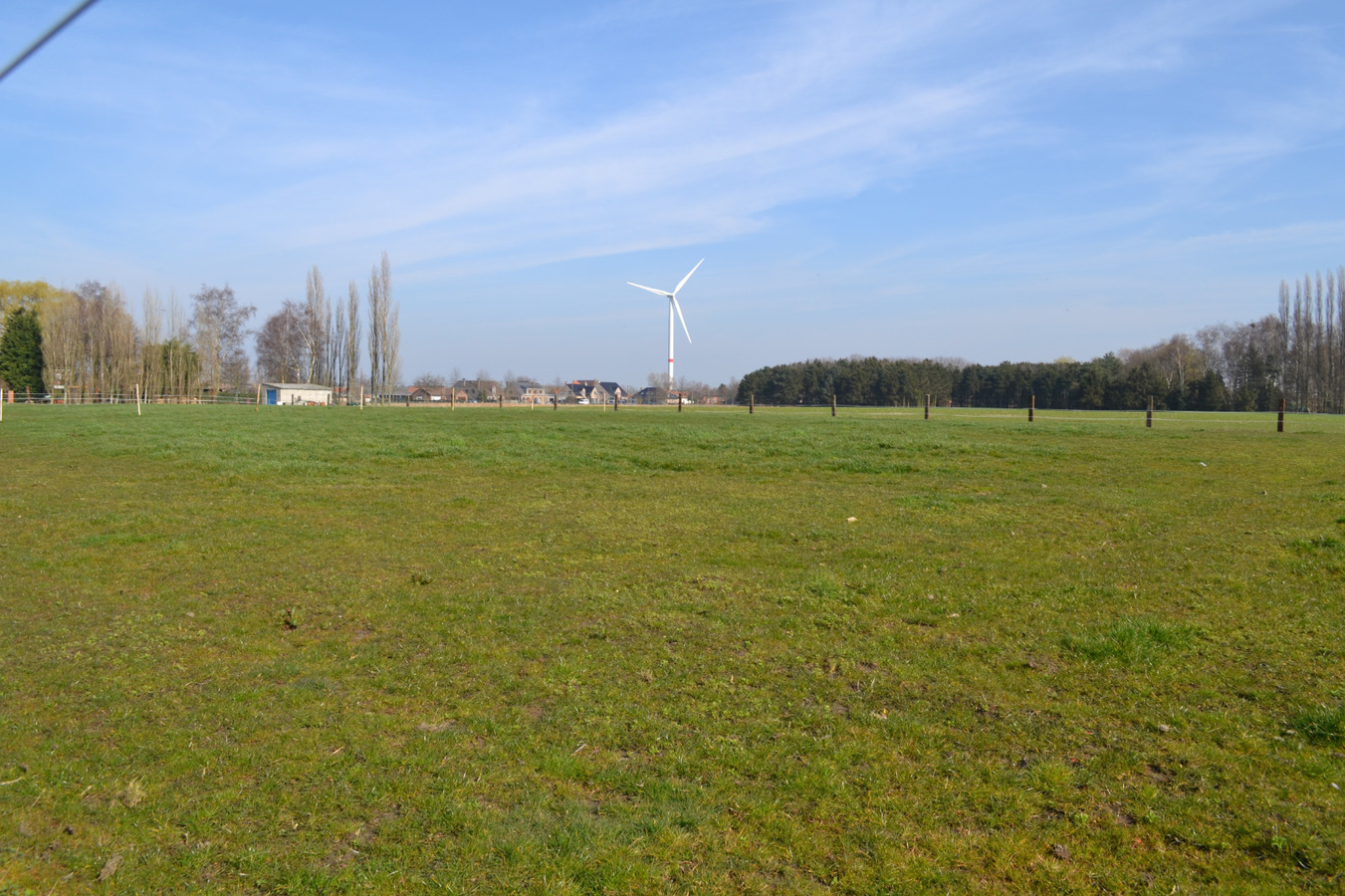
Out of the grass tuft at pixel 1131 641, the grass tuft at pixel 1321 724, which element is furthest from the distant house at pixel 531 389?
the grass tuft at pixel 1321 724

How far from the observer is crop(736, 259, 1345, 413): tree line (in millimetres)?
89125

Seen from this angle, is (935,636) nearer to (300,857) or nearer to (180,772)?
(300,857)

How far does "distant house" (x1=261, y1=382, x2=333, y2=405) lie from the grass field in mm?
95059

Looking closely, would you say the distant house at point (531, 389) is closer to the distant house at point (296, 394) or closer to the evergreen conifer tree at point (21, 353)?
the distant house at point (296, 394)

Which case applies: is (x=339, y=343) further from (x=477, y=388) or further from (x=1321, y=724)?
(x=1321, y=724)

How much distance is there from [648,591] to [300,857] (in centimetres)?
521

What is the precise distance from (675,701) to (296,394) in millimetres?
107434

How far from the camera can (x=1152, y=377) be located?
88562mm

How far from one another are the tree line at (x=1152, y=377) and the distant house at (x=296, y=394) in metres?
62.1

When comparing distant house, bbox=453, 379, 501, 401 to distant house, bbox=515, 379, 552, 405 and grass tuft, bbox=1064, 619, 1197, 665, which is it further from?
Answer: grass tuft, bbox=1064, 619, 1197, 665

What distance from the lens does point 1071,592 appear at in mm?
8469

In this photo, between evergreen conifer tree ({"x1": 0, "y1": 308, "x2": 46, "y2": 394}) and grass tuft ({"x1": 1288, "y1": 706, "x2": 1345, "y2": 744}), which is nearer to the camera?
grass tuft ({"x1": 1288, "y1": 706, "x2": 1345, "y2": 744})

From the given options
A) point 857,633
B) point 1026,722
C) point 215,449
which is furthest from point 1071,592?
point 215,449

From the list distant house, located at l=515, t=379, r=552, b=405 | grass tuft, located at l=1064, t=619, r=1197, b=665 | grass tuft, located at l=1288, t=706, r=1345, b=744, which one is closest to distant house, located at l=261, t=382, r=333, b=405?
distant house, located at l=515, t=379, r=552, b=405
